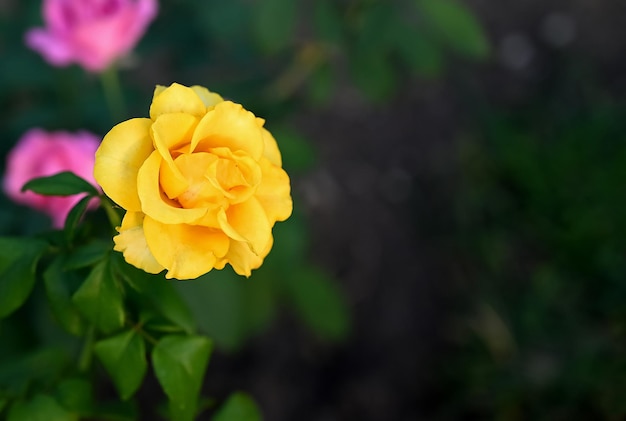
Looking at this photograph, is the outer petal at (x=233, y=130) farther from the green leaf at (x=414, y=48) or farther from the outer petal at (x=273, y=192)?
the green leaf at (x=414, y=48)

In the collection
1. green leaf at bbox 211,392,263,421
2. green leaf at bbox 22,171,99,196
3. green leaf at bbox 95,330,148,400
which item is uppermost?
green leaf at bbox 22,171,99,196

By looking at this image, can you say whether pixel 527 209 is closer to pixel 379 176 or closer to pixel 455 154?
pixel 455 154

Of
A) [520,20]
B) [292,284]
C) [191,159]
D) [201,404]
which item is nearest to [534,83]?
[520,20]

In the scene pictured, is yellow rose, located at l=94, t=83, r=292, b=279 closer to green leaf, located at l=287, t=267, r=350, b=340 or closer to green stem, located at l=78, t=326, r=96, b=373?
green stem, located at l=78, t=326, r=96, b=373

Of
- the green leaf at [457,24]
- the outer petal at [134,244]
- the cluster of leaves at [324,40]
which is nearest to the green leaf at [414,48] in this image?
the cluster of leaves at [324,40]

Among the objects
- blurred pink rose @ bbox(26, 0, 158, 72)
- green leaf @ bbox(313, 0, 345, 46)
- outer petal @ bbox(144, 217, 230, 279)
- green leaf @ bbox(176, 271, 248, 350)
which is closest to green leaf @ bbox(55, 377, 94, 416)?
→ outer petal @ bbox(144, 217, 230, 279)
